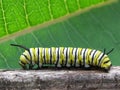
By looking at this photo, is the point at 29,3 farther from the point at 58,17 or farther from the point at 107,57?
the point at 107,57

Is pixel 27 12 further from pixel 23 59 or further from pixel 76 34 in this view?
pixel 76 34

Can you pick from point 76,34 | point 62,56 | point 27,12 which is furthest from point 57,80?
point 76,34

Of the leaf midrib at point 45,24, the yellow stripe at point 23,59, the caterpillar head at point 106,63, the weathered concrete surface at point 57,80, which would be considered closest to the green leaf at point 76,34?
the leaf midrib at point 45,24

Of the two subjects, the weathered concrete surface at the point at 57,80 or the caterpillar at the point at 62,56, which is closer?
the weathered concrete surface at the point at 57,80

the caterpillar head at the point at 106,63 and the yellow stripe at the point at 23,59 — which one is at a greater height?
the yellow stripe at the point at 23,59

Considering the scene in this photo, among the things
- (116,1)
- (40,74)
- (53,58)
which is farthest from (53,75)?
(116,1)

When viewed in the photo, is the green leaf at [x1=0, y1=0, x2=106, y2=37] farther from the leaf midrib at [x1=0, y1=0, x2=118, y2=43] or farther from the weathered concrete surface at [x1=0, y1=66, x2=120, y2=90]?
the weathered concrete surface at [x1=0, y1=66, x2=120, y2=90]

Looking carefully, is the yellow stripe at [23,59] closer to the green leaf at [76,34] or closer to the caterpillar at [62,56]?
the caterpillar at [62,56]
